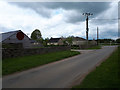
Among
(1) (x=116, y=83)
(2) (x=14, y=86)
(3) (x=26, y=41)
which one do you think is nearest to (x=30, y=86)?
(2) (x=14, y=86)

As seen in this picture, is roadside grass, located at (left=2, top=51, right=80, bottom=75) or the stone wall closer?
roadside grass, located at (left=2, top=51, right=80, bottom=75)

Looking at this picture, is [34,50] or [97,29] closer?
[34,50]

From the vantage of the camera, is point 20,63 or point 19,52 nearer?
point 20,63

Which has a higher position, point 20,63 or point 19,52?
point 19,52

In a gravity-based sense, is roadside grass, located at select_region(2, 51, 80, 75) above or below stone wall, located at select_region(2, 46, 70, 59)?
below

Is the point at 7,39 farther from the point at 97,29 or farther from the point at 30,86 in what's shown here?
the point at 97,29

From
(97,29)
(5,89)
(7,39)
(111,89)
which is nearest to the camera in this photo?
(111,89)

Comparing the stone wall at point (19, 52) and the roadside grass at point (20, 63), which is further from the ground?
the stone wall at point (19, 52)

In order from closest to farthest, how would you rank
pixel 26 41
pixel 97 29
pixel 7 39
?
1. pixel 7 39
2. pixel 26 41
3. pixel 97 29

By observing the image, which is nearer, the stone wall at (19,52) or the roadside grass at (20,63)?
the roadside grass at (20,63)

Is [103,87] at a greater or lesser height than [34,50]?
lesser

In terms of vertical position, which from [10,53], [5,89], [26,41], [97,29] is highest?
[97,29]

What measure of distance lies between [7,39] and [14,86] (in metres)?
18.5

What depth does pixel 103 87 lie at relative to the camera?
3.94 meters
